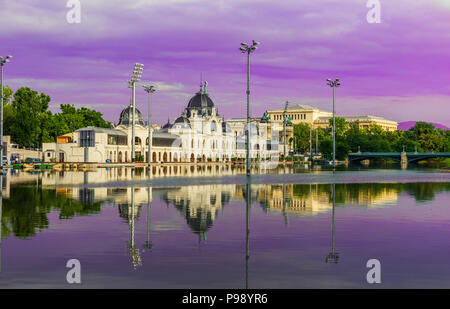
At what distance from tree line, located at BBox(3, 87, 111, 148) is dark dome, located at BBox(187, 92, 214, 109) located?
35512 millimetres

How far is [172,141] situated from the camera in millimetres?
136125

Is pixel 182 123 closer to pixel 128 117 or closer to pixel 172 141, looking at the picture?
pixel 172 141

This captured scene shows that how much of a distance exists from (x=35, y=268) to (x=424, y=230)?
426 inches

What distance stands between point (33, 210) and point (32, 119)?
104085 mm

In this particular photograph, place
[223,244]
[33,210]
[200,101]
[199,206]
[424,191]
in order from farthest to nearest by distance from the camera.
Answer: [200,101] → [424,191] → [199,206] → [33,210] → [223,244]

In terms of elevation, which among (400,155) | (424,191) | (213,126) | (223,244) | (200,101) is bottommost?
(424,191)

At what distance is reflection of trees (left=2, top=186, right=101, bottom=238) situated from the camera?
51.4 ft

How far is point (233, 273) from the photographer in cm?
1021

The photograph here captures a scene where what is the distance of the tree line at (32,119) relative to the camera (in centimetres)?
11569

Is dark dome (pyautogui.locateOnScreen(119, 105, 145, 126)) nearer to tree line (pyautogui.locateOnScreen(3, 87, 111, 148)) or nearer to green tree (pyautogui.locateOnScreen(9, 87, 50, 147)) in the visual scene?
tree line (pyautogui.locateOnScreen(3, 87, 111, 148))

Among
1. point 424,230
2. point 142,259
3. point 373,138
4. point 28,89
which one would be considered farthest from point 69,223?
point 373,138

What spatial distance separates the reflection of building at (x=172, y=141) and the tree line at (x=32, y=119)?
12333 mm

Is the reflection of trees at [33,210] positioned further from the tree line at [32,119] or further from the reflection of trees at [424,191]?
the tree line at [32,119]

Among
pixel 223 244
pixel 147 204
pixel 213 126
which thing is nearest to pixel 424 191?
pixel 147 204
